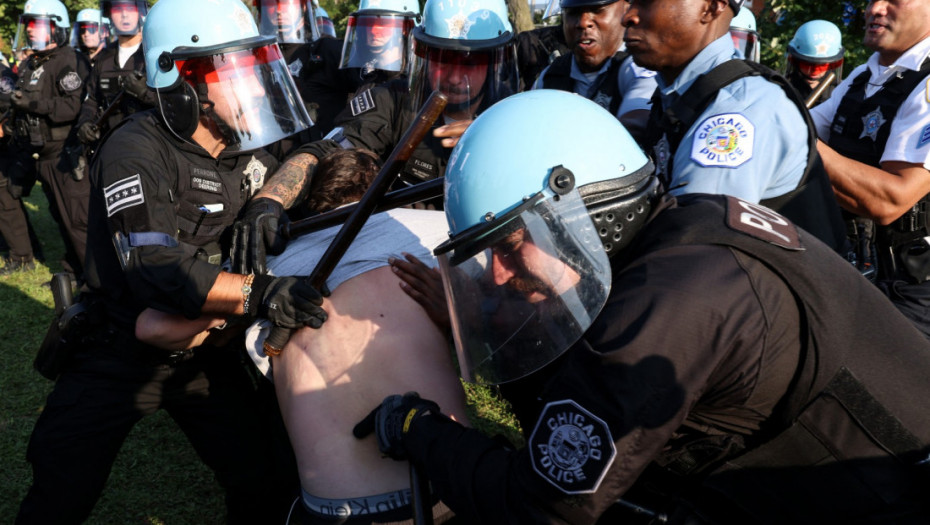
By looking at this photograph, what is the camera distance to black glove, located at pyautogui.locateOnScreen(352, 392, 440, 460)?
6.27 ft

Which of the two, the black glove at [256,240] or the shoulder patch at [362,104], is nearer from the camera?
the black glove at [256,240]

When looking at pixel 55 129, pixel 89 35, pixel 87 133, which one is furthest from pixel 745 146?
pixel 89 35

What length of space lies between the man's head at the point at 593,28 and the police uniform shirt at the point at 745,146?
165cm

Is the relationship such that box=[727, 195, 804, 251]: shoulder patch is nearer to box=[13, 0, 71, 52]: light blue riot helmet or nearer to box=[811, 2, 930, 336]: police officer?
box=[811, 2, 930, 336]: police officer

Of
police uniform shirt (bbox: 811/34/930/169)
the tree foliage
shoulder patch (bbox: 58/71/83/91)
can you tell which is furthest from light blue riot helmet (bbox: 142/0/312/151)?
the tree foliage

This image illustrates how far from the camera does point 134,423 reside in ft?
9.29

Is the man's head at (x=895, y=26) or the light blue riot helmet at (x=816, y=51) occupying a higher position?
the man's head at (x=895, y=26)

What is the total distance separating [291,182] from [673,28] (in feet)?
5.62

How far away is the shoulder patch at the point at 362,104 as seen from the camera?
423 centimetres

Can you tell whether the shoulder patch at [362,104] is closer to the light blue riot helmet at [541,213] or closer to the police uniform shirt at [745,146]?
the police uniform shirt at [745,146]

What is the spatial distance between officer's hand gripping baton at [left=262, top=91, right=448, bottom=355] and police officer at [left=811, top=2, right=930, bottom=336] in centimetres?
157

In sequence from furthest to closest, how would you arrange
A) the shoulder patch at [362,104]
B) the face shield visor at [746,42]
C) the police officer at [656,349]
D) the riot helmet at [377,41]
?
1. the face shield visor at [746,42]
2. the riot helmet at [377,41]
3. the shoulder patch at [362,104]
4. the police officer at [656,349]

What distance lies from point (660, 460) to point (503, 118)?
34.4 inches

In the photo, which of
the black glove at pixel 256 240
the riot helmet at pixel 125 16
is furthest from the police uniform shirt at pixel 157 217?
the riot helmet at pixel 125 16
